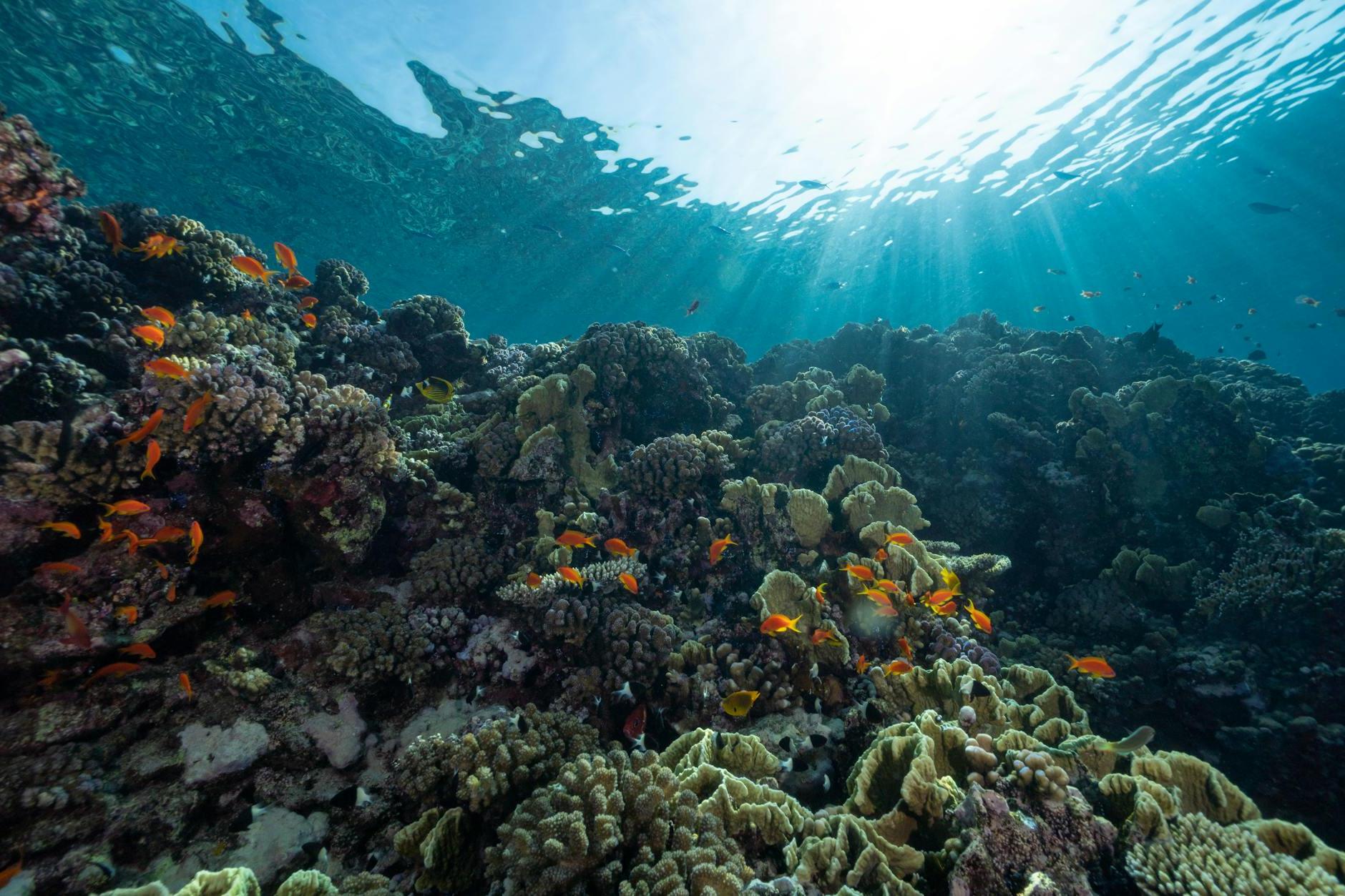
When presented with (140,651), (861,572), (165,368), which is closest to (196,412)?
(165,368)

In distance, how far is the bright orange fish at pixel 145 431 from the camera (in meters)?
4.13

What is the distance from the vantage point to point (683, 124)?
63.1 feet

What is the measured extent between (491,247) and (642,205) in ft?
41.2

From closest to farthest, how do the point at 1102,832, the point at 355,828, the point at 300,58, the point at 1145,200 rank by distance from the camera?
the point at 1102,832, the point at 355,828, the point at 300,58, the point at 1145,200

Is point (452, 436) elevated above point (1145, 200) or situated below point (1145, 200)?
below

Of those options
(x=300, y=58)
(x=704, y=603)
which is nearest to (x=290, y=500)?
(x=704, y=603)

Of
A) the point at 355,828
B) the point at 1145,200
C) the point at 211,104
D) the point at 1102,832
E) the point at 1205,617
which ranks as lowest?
the point at 355,828

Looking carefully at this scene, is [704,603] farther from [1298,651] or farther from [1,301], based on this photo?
[1,301]

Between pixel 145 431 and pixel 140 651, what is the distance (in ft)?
5.87

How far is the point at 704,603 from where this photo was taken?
20.1ft

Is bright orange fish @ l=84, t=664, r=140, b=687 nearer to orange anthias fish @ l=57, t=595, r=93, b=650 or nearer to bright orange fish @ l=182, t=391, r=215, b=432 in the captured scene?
orange anthias fish @ l=57, t=595, r=93, b=650

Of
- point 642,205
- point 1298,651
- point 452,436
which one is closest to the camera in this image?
point 1298,651

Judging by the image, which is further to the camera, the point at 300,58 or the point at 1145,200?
the point at 1145,200

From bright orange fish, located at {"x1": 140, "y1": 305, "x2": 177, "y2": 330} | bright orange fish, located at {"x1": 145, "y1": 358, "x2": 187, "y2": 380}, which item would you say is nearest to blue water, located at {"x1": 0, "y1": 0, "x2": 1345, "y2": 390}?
bright orange fish, located at {"x1": 140, "y1": 305, "x2": 177, "y2": 330}
